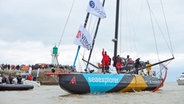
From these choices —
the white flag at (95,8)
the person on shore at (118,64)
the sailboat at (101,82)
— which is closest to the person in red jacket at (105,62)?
the sailboat at (101,82)

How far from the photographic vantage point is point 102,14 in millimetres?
25875

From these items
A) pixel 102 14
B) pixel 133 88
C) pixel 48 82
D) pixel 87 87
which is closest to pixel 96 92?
pixel 87 87

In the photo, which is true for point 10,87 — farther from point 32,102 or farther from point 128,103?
point 128,103

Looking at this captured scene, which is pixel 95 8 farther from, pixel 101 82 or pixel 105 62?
pixel 101 82

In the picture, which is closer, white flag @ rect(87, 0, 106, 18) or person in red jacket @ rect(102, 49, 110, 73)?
white flag @ rect(87, 0, 106, 18)

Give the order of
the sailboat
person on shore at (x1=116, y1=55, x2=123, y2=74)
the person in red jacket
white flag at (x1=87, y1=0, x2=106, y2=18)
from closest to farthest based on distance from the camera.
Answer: the sailboat → white flag at (x1=87, y1=0, x2=106, y2=18) → the person in red jacket → person on shore at (x1=116, y1=55, x2=123, y2=74)

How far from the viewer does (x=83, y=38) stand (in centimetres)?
2494

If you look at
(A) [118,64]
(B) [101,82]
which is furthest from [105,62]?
(B) [101,82]

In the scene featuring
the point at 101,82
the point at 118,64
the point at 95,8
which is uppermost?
the point at 95,8

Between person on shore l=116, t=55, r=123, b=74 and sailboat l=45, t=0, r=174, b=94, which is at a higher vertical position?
person on shore l=116, t=55, r=123, b=74

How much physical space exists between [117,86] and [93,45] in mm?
3568

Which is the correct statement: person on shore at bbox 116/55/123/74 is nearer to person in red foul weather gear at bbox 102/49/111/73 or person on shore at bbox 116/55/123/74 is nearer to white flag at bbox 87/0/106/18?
person in red foul weather gear at bbox 102/49/111/73

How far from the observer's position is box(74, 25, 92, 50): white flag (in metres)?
24.9

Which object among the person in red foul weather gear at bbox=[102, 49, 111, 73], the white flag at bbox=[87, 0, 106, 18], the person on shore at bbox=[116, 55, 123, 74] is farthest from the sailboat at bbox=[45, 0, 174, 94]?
the person in red foul weather gear at bbox=[102, 49, 111, 73]
